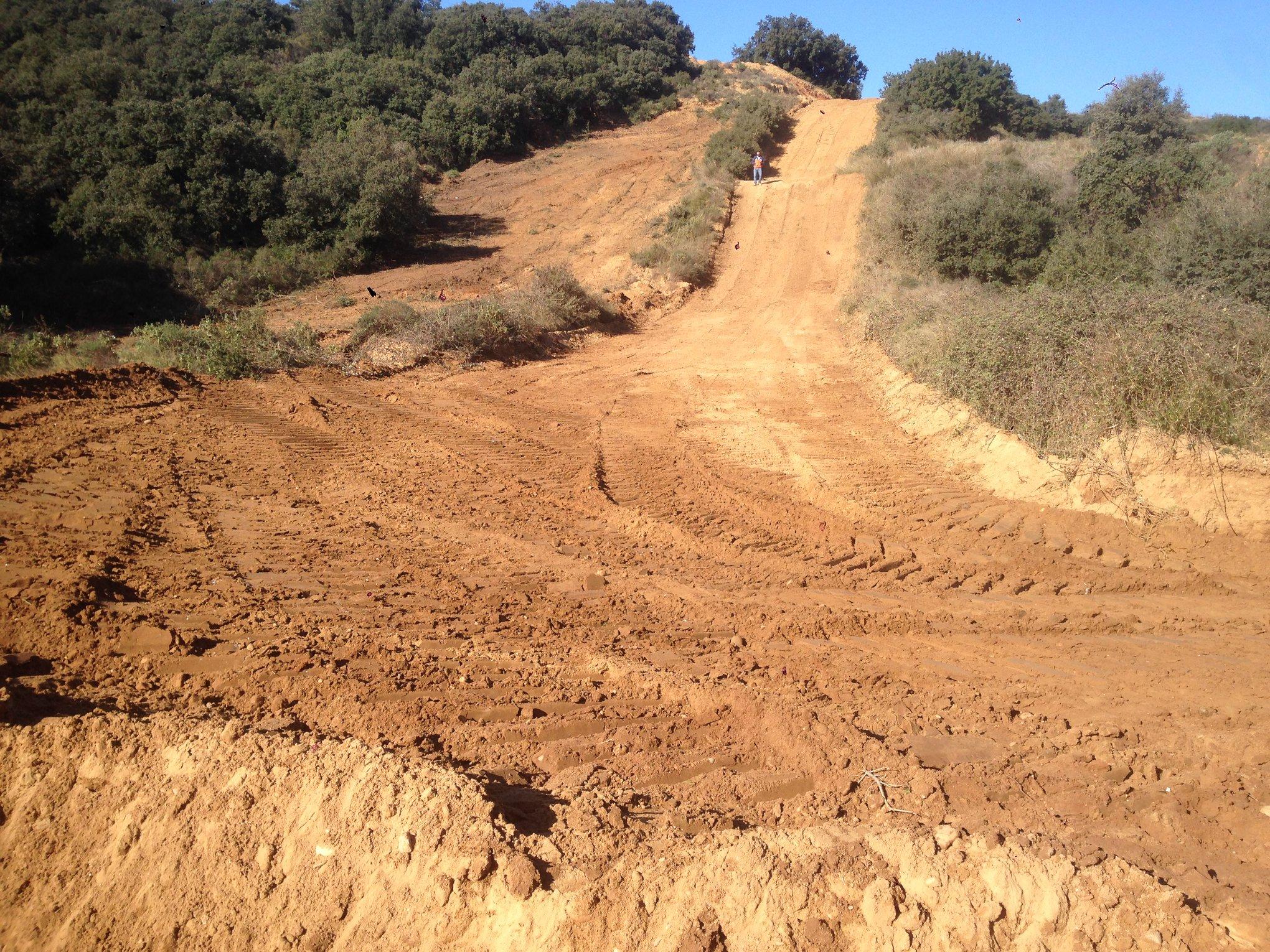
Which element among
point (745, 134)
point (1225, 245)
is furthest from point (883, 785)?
point (745, 134)

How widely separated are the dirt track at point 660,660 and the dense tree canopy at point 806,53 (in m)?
40.9

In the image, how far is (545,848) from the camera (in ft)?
10.0

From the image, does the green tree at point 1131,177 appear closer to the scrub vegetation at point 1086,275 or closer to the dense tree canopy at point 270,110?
the scrub vegetation at point 1086,275

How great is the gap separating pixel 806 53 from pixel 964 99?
19518mm

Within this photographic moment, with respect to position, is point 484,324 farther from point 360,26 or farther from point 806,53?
point 806,53

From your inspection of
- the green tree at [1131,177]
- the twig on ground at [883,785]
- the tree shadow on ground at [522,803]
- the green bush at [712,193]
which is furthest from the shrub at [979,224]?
the tree shadow on ground at [522,803]

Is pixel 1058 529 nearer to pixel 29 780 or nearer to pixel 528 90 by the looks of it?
pixel 29 780

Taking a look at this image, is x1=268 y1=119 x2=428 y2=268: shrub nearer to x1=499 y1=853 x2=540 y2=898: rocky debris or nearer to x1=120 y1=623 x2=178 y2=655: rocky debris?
x1=120 y1=623 x2=178 y2=655: rocky debris

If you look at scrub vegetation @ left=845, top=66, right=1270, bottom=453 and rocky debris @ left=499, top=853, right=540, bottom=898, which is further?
scrub vegetation @ left=845, top=66, right=1270, bottom=453

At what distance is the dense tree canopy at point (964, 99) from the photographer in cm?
2597

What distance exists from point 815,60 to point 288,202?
3528cm

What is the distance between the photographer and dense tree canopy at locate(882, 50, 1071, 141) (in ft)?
85.2

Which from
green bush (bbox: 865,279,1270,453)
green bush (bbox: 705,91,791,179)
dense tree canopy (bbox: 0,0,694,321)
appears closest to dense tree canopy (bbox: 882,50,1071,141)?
green bush (bbox: 705,91,791,179)

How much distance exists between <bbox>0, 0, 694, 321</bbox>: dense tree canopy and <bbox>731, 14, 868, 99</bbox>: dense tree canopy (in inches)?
271
